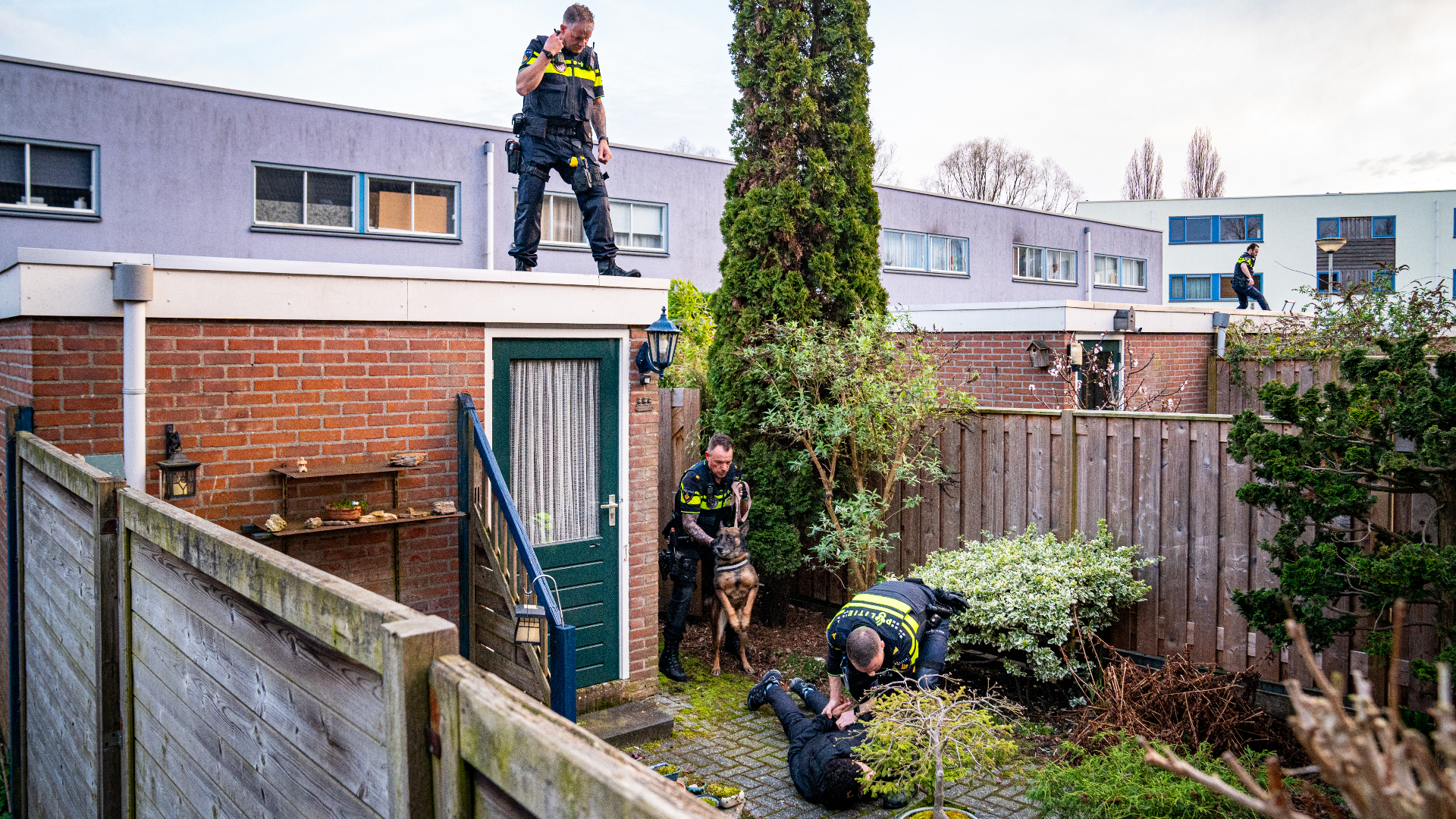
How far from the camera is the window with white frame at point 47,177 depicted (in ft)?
48.9

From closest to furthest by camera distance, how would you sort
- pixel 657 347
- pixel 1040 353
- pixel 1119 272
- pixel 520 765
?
pixel 520 765 → pixel 657 347 → pixel 1040 353 → pixel 1119 272

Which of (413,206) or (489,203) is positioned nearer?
(413,206)

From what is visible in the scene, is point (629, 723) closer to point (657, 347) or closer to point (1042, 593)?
point (657, 347)

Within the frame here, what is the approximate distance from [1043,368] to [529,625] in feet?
26.1

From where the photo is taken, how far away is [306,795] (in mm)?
2023

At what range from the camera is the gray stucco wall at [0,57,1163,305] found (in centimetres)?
1516

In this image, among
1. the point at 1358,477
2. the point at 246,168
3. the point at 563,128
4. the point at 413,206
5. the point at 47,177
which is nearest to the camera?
the point at 1358,477

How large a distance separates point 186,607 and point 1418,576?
17.3 ft

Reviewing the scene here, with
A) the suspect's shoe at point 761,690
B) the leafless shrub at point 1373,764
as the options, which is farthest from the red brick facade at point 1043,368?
the leafless shrub at point 1373,764

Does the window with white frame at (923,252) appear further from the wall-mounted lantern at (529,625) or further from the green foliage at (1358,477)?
the wall-mounted lantern at (529,625)

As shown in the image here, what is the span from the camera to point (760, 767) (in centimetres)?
598

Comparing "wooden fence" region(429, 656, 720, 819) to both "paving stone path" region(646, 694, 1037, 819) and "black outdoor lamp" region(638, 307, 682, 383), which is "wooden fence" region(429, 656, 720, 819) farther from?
"black outdoor lamp" region(638, 307, 682, 383)

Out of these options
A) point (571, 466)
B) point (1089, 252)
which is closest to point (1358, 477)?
point (571, 466)

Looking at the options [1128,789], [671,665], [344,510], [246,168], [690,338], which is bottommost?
[671,665]
